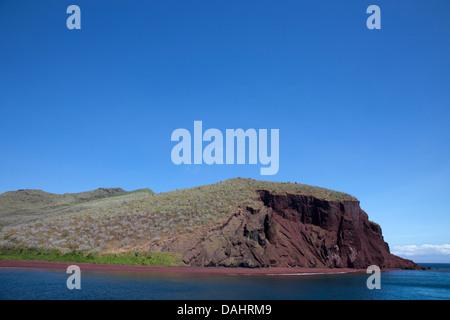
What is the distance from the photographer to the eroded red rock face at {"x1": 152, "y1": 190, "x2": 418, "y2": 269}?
3719 centimetres

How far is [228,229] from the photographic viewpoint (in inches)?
1576

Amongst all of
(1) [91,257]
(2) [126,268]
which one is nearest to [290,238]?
(2) [126,268]

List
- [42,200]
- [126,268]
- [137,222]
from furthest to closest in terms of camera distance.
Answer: [42,200] < [137,222] < [126,268]

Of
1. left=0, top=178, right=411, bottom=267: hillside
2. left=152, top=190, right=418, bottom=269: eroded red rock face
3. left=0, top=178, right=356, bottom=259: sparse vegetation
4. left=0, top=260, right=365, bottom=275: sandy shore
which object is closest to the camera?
left=0, top=260, right=365, bottom=275: sandy shore

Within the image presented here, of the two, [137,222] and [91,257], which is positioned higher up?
[137,222]

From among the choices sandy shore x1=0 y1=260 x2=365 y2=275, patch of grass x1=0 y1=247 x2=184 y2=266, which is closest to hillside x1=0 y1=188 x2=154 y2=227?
patch of grass x1=0 y1=247 x2=184 y2=266

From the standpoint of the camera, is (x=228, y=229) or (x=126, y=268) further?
(x=228, y=229)

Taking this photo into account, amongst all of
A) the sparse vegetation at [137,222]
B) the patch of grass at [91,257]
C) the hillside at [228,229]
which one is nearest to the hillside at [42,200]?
the sparse vegetation at [137,222]

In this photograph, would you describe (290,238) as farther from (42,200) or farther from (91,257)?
(42,200)

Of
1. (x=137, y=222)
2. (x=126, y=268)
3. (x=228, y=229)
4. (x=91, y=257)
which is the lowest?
(x=126, y=268)

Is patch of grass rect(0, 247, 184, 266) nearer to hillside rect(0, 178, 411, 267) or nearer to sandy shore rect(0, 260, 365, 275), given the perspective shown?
hillside rect(0, 178, 411, 267)

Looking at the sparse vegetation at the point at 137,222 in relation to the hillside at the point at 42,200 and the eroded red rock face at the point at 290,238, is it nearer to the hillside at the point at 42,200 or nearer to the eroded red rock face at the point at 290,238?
the eroded red rock face at the point at 290,238

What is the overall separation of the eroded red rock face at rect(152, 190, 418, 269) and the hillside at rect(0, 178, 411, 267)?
117 mm

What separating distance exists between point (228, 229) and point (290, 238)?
1100 centimetres
